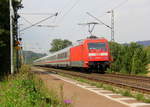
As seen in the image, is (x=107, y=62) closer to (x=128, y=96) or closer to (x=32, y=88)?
(x=128, y=96)

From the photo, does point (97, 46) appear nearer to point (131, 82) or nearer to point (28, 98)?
point (131, 82)

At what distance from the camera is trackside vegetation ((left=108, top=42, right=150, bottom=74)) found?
32.2 metres

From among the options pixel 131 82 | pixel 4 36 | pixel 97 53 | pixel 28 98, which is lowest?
pixel 131 82

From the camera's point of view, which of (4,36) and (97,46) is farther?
(97,46)

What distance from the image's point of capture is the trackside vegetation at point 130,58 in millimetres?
32237

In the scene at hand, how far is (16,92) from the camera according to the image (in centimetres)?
875

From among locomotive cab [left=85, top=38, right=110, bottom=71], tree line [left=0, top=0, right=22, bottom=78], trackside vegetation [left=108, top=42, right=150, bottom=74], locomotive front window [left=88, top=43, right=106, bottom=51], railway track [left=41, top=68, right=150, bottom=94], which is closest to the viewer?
railway track [left=41, top=68, right=150, bottom=94]

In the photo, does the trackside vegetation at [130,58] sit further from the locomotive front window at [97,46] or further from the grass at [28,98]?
the grass at [28,98]

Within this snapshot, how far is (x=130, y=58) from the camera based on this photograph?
33.5 meters

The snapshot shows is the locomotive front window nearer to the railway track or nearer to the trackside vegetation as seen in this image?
the trackside vegetation

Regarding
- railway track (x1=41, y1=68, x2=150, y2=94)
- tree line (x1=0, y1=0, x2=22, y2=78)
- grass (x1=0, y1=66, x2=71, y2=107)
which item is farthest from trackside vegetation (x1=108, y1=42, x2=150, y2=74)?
grass (x1=0, y1=66, x2=71, y2=107)

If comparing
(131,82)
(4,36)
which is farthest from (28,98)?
(4,36)

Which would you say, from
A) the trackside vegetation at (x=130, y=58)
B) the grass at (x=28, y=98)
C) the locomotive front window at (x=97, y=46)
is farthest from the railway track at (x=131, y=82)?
the trackside vegetation at (x=130, y=58)

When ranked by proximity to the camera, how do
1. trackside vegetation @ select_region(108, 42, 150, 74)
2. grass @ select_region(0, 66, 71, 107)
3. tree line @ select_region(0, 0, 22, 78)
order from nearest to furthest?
grass @ select_region(0, 66, 71, 107)
tree line @ select_region(0, 0, 22, 78)
trackside vegetation @ select_region(108, 42, 150, 74)
